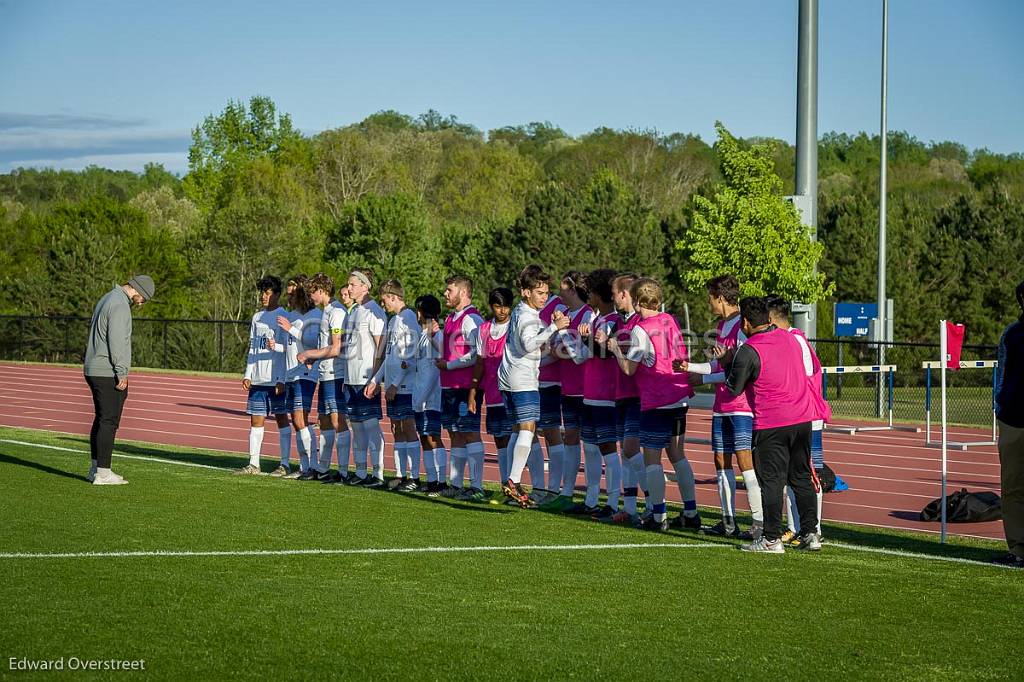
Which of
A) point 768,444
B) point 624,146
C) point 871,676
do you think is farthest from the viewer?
point 624,146

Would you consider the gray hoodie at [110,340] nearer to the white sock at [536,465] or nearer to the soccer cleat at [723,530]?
the white sock at [536,465]

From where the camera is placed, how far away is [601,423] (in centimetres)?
1049

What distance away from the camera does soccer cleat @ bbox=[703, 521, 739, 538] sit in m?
9.71

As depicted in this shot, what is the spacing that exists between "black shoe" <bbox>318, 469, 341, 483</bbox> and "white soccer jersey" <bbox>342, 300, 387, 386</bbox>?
3.64ft

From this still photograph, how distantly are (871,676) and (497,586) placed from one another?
7.99 ft

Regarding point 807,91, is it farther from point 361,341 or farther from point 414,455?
point 414,455

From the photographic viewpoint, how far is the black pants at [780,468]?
8.70 meters

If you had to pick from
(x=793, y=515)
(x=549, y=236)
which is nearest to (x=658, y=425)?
(x=793, y=515)

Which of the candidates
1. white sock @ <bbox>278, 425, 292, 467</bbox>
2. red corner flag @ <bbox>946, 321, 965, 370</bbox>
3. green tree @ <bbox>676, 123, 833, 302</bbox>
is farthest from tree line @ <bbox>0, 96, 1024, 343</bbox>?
white sock @ <bbox>278, 425, 292, 467</bbox>

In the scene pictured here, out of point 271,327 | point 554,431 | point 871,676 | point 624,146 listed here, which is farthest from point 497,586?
point 624,146

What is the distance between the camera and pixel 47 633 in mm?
5934

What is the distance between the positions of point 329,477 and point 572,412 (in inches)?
128

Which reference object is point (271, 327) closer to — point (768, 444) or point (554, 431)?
point (554, 431)

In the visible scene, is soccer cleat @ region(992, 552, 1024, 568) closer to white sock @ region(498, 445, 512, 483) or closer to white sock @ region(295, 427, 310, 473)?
white sock @ region(498, 445, 512, 483)
